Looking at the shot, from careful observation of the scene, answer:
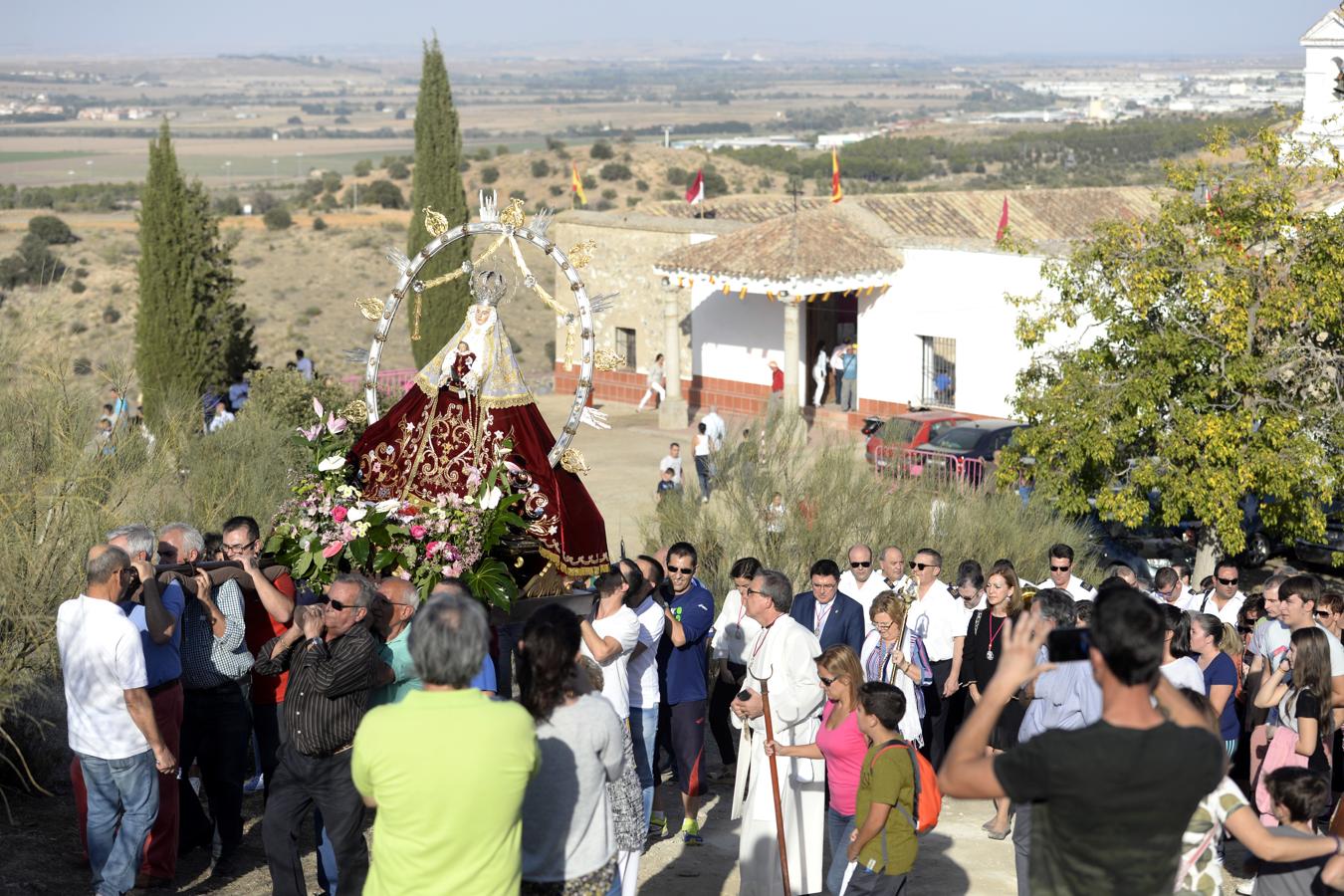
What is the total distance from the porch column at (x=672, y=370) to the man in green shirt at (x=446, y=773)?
79.4 feet

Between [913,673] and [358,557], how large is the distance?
3.03m

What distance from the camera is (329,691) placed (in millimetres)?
7137

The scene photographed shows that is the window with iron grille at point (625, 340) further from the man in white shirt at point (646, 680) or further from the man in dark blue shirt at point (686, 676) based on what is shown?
the man in white shirt at point (646, 680)

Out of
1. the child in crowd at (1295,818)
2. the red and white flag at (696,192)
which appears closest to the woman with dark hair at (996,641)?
the child in crowd at (1295,818)

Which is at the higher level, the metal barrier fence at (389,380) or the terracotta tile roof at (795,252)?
the terracotta tile roof at (795,252)

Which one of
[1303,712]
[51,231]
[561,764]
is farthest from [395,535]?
[51,231]

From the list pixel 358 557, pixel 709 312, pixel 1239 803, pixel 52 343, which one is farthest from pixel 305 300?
pixel 1239 803

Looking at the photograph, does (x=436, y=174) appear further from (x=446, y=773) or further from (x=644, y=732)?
(x=446, y=773)

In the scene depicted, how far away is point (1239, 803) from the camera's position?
557 cm

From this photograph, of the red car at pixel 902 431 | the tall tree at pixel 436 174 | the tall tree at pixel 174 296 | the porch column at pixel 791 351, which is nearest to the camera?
the red car at pixel 902 431

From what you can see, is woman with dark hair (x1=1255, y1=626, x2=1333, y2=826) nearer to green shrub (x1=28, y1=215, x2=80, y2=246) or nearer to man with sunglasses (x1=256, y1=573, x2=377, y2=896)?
man with sunglasses (x1=256, y1=573, x2=377, y2=896)

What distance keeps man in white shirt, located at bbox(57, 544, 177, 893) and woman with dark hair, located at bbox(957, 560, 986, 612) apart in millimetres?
4692

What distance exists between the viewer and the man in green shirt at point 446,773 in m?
5.00

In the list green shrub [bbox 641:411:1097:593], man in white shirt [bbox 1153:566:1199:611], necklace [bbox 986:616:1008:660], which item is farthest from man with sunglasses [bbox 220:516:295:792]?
man in white shirt [bbox 1153:566:1199:611]
